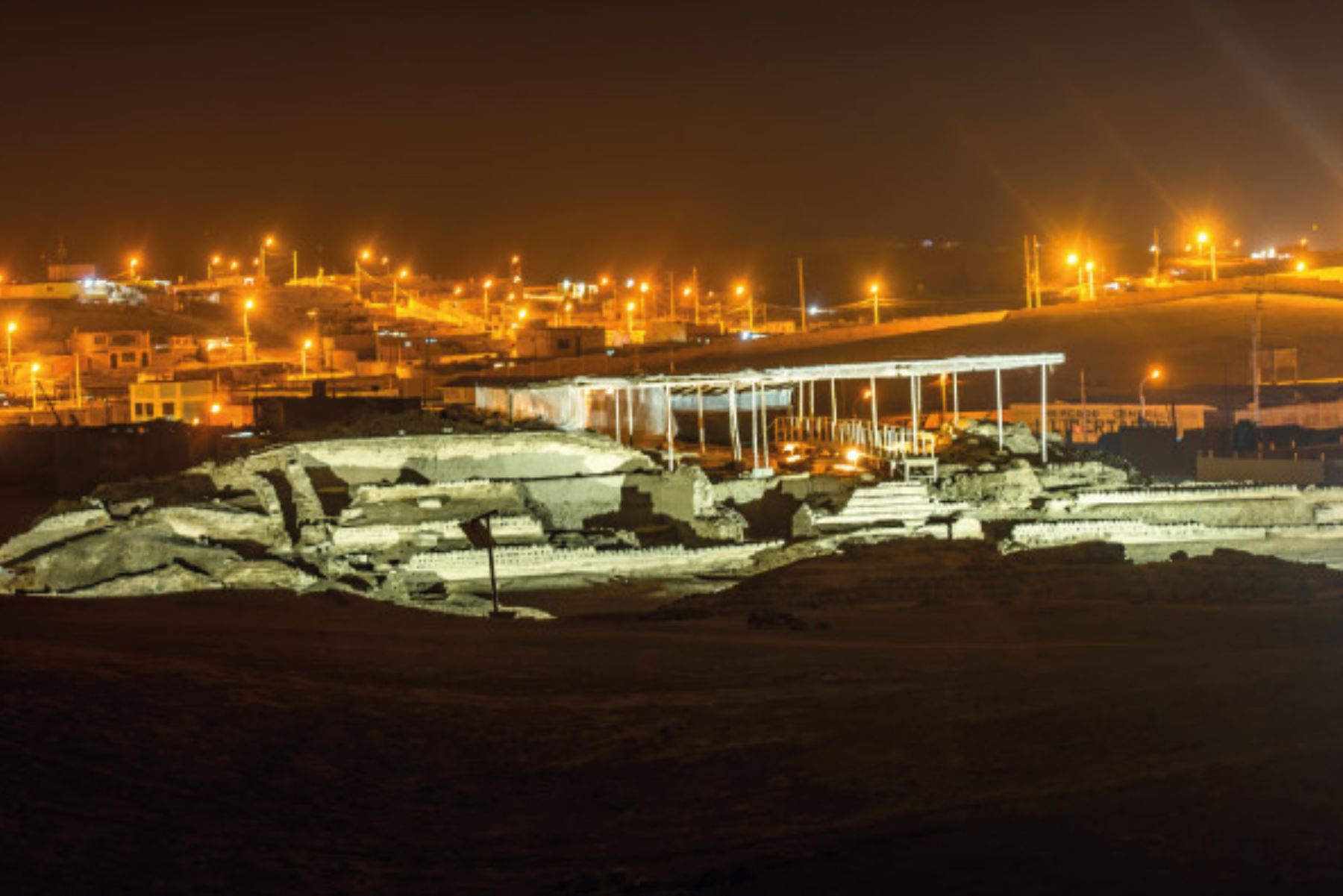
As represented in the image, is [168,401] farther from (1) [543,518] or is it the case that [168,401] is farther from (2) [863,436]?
(1) [543,518]

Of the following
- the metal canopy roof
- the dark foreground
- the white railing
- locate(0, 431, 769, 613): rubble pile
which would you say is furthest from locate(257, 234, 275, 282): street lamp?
the dark foreground

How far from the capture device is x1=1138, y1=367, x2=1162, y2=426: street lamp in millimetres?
33062

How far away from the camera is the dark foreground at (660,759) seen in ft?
18.9

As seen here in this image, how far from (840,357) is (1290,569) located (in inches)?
1346

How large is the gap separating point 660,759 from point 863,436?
2172 cm

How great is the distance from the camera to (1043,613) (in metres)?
13.2

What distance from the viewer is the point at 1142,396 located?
116ft

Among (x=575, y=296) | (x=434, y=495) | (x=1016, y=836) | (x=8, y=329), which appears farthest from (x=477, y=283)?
(x=1016, y=836)

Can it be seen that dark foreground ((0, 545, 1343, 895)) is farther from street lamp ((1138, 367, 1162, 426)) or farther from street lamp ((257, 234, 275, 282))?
street lamp ((257, 234, 275, 282))

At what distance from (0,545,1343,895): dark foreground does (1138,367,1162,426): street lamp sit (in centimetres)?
2188

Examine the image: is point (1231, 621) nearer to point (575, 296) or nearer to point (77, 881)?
point (77, 881)

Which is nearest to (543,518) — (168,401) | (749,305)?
(168,401)

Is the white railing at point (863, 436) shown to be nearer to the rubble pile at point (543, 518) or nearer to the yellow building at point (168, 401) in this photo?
the rubble pile at point (543, 518)

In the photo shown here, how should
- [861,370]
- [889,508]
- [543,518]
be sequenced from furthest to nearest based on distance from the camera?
[861,370] → [543,518] → [889,508]
